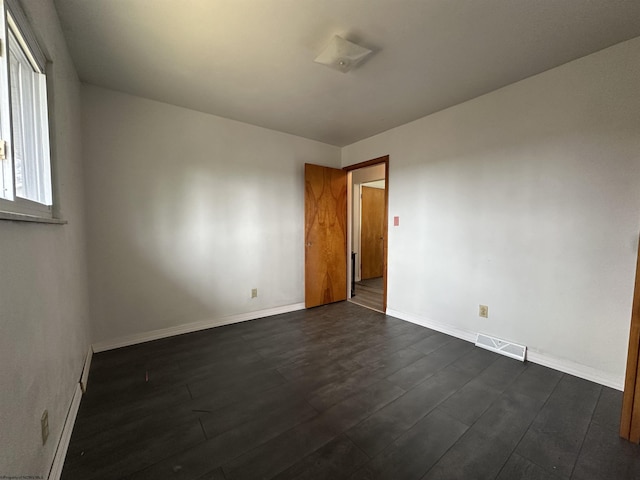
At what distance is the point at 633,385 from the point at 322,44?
115 inches

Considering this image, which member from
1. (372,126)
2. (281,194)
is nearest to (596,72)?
(372,126)

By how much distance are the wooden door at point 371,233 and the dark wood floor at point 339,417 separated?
335 centimetres

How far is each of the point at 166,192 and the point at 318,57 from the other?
6.76 ft

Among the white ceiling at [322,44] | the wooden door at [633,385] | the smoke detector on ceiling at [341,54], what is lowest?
the wooden door at [633,385]

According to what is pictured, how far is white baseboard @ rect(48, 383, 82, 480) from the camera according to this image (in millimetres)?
1189

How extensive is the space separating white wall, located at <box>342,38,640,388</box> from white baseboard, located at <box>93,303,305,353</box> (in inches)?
75.6

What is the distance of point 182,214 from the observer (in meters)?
2.84

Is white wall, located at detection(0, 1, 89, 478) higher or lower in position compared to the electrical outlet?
higher

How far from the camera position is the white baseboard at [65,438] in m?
1.19

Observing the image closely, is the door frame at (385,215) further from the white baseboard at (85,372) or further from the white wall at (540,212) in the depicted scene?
the white baseboard at (85,372)

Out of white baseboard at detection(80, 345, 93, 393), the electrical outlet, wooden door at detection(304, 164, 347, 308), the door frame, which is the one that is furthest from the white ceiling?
white baseboard at detection(80, 345, 93, 393)

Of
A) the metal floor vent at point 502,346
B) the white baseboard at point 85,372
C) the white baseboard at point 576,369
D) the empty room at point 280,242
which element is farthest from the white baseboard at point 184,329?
the white baseboard at point 576,369

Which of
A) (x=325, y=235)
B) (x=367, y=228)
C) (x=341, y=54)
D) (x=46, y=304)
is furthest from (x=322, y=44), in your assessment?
(x=367, y=228)

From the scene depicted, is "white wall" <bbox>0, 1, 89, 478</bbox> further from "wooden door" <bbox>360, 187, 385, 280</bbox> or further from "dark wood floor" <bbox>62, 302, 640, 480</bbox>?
"wooden door" <bbox>360, 187, 385, 280</bbox>
